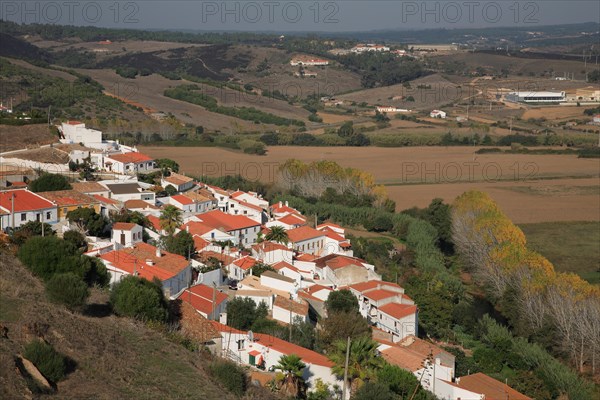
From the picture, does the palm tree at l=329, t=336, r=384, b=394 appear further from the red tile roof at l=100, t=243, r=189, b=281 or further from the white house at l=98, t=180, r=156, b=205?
the white house at l=98, t=180, r=156, b=205

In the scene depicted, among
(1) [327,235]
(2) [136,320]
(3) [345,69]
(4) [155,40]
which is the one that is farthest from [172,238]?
(4) [155,40]

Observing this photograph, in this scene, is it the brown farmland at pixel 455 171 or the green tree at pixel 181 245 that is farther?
the brown farmland at pixel 455 171

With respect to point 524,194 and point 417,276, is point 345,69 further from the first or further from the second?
point 417,276

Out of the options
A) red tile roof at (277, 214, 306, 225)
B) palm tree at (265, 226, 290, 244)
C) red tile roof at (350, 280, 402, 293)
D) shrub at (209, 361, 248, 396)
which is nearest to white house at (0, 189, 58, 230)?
palm tree at (265, 226, 290, 244)

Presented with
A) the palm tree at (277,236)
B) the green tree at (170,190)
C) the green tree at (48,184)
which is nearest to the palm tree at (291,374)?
the palm tree at (277,236)

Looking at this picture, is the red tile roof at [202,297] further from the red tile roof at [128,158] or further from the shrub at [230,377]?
the red tile roof at [128,158]

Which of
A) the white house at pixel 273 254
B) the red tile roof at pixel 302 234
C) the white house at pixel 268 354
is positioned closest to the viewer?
the white house at pixel 268 354

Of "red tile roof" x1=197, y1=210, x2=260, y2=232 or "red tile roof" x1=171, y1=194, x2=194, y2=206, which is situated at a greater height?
"red tile roof" x1=171, y1=194, x2=194, y2=206
